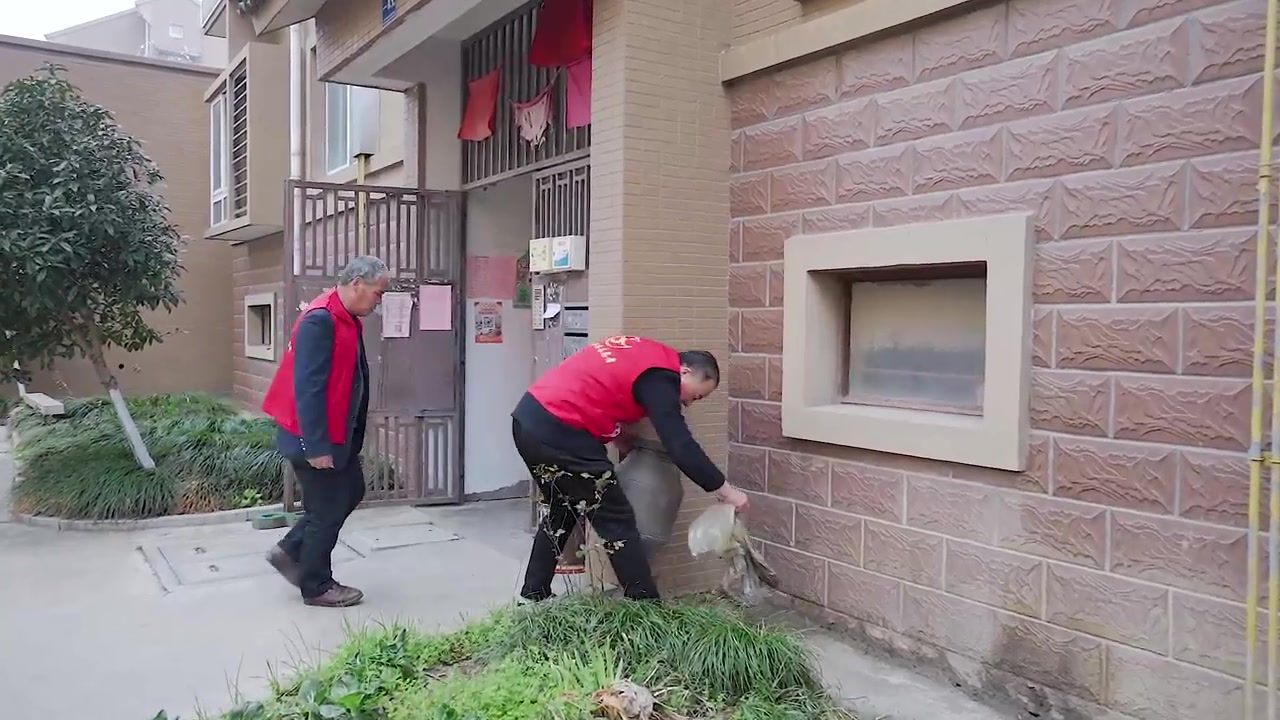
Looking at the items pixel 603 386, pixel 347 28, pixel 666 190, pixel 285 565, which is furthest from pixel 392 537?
pixel 347 28

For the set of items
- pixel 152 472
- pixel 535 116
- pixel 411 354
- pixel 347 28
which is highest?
pixel 347 28

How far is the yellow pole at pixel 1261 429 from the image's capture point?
10.2 feet

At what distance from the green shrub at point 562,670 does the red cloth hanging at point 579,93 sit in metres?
3.14

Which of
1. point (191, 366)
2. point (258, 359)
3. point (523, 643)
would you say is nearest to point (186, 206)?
point (191, 366)

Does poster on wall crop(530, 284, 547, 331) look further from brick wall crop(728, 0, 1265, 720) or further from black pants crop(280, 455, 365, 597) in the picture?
brick wall crop(728, 0, 1265, 720)

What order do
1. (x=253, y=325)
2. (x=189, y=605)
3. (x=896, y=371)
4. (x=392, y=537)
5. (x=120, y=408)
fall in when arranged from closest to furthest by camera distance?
(x=896, y=371), (x=189, y=605), (x=392, y=537), (x=120, y=408), (x=253, y=325)

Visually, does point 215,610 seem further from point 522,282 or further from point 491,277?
point 522,282

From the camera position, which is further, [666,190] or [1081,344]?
[666,190]

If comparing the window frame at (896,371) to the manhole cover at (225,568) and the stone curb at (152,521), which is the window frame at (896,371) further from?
the stone curb at (152,521)

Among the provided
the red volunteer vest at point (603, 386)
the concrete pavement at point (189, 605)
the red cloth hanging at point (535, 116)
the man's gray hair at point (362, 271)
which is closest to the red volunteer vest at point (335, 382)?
the man's gray hair at point (362, 271)

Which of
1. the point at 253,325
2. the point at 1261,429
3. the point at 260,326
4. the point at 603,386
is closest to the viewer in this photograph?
the point at 1261,429

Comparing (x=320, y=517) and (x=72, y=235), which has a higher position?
(x=72, y=235)

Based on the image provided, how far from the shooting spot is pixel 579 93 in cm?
618

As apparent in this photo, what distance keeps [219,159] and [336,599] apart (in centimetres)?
956
